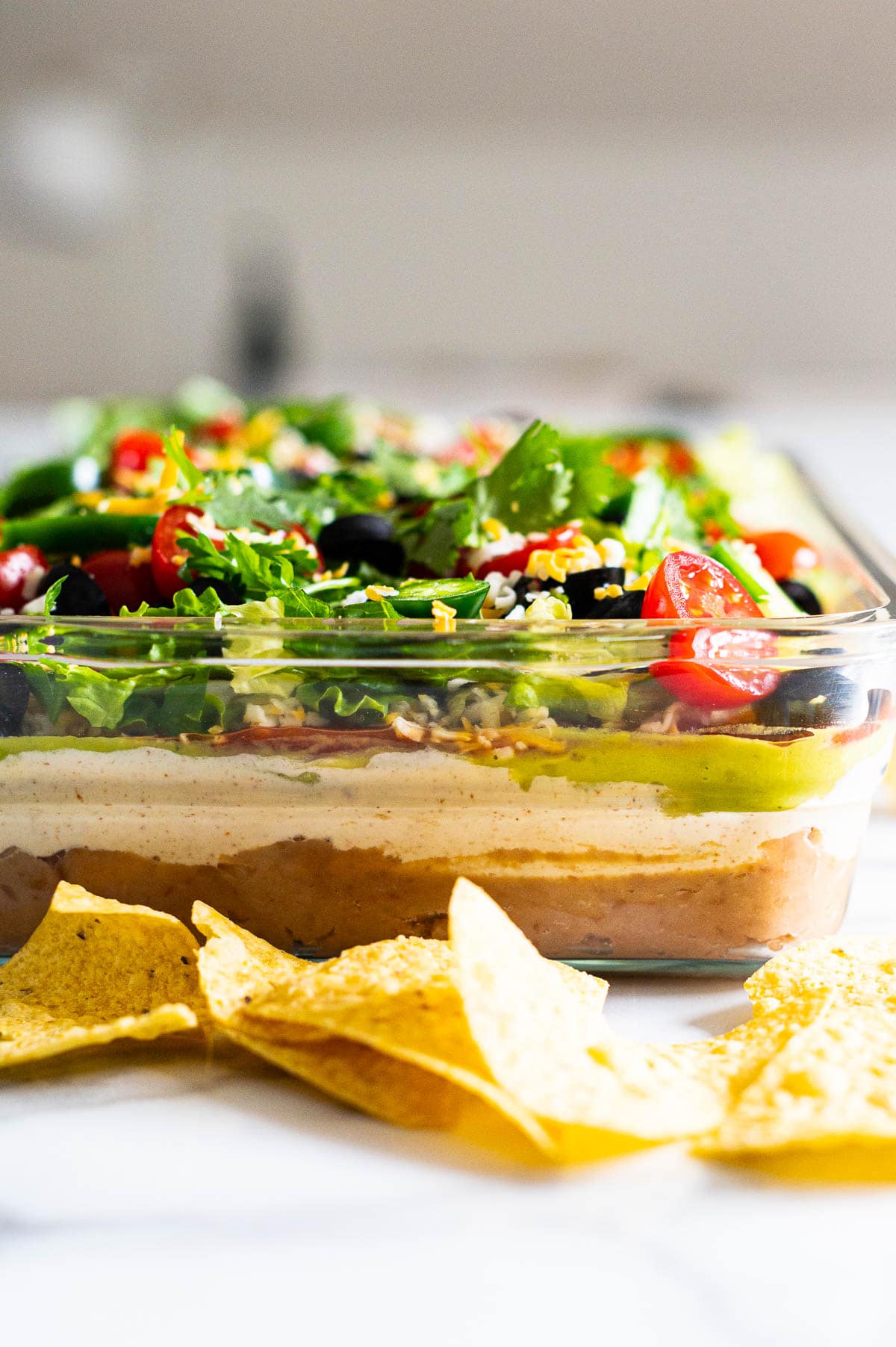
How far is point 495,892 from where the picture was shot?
3.87 ft

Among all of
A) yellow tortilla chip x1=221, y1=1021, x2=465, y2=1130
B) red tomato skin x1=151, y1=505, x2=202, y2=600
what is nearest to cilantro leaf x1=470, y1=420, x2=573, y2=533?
red tomato skin x1=151, y1=505, x2=202, y2=600

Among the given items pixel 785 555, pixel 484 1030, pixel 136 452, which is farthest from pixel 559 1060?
pixel 136 452

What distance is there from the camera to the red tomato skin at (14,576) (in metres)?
1.49

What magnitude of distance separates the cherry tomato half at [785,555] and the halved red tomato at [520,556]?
0.39 meters

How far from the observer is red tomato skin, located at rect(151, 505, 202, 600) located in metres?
1.45

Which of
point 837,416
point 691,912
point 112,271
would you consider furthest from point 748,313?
point 691,912

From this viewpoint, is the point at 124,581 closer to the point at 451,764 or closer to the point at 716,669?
the point at 451,764

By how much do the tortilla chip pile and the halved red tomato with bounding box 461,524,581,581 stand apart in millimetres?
548

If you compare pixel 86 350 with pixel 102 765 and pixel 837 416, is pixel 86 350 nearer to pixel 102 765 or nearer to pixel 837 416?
pixel 837 416

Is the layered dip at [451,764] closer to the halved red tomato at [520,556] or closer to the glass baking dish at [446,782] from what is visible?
the glass baking dish at [446,782]

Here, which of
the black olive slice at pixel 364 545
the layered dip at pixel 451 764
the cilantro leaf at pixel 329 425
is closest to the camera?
the layered dip at pixel 451 764

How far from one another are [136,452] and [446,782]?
151 cm

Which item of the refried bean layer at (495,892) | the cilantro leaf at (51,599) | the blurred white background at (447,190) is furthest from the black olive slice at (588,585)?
the blurred white background at (447,190)

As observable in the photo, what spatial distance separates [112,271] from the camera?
7418mm
